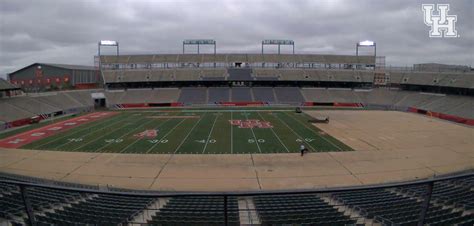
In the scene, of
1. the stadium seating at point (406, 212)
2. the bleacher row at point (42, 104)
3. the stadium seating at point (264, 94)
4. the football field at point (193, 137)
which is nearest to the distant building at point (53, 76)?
the bleacher row at point (42, 104)

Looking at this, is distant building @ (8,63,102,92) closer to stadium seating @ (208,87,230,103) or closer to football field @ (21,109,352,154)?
stadium seating @ (208,87,230,103)

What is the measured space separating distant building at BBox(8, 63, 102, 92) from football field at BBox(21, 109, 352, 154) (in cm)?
4115

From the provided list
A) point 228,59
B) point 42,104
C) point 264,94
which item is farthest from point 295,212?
point 228,59

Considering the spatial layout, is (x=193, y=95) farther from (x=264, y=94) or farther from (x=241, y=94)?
(x=264, y=94)

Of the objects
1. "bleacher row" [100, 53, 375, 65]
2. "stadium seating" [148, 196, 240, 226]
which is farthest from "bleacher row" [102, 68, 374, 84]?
"stadium seating" [148, 196, 240, 226]

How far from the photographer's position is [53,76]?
77.9 meters

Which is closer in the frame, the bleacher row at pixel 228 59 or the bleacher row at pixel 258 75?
the bleacher row at pixel 258 75

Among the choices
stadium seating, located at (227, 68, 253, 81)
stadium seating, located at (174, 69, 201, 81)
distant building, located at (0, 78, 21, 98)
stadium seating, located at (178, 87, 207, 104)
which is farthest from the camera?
stadium seating, located at (227, 68, 253, 81)

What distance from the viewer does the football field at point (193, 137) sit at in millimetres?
26312

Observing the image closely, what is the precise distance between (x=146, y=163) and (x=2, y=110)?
30979 mm

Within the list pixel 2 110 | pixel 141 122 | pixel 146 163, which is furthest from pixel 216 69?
pixel 146 163

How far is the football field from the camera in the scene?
26.3 metres

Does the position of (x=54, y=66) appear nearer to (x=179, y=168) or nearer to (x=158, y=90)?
(x=158, y=90)

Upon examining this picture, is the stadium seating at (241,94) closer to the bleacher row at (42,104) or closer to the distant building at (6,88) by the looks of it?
the bleacher row at (42,104)
